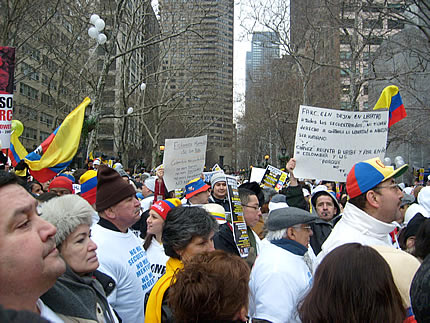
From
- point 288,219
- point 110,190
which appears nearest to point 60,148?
point 110,190

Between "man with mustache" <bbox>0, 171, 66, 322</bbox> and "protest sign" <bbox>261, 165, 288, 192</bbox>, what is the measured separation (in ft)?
29.7

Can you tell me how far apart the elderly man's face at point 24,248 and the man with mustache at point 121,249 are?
132 centimetres

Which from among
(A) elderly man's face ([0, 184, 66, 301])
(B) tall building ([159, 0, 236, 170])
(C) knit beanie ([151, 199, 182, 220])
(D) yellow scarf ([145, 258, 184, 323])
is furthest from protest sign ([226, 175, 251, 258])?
(B) tall building ([159, 0, 236, 170])

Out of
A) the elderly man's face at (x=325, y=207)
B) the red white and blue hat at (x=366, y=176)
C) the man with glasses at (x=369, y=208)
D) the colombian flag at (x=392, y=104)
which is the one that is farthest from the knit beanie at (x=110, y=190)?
the colombian flag at (x=392, y=104)

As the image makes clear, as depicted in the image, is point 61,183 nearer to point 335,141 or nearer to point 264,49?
point 335,141

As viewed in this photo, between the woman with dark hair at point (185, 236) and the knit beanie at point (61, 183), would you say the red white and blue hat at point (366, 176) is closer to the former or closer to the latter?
the woman with dark hair at point (185, 236)

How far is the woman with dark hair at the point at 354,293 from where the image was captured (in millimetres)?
1900

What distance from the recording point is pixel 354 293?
6.29 ft

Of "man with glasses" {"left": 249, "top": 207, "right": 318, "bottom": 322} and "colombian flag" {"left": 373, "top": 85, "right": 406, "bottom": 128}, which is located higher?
"colombian flag" {"left": 373, "top": 85, "right": 406, "bottom": 128}

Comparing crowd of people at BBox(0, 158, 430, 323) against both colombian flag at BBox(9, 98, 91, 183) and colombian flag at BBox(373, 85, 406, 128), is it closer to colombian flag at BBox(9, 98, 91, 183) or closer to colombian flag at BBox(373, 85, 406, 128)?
colombian flag at BBox(373, 85, 406, 128)

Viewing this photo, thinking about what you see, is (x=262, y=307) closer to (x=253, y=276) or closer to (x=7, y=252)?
(x=253, y=276)

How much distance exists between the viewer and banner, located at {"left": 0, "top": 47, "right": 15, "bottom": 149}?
604 cm

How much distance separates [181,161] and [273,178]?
13.1 ft

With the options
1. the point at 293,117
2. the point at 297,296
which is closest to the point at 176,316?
the point at 297,296
